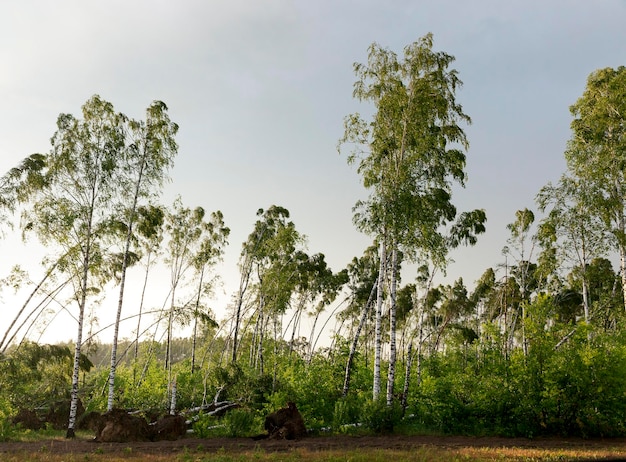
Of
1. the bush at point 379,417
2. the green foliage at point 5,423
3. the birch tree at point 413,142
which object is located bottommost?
the green foliage at point 5,423

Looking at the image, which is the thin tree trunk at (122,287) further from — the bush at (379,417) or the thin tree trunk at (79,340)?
the bush at (379,417)

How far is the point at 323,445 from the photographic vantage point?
1538 cm

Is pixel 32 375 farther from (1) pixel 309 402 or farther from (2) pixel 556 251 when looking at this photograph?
(2) pixel 556 251

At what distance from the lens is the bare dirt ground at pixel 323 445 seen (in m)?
14.9

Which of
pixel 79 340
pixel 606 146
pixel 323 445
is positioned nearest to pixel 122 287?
pixel 79 340

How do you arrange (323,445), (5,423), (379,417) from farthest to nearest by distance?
1. (5,423)
2. (379,417)
3. (323,445)

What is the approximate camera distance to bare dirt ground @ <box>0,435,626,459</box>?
1488 centimetres

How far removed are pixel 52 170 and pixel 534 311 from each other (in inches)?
883

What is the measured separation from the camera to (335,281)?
138ft

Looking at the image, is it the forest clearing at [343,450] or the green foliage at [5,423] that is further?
the green foliage at [5,423]

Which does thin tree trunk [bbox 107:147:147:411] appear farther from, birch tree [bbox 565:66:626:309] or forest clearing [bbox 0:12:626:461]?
birch tree [bbox 565:66:626:309]

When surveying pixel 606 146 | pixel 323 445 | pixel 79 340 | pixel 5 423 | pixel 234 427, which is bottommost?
pixel 5 423

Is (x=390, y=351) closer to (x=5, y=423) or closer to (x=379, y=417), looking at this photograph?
(x=379, y=417)

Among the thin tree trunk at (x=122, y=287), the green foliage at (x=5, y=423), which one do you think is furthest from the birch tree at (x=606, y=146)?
the green foliage at (x=5, y=423)
